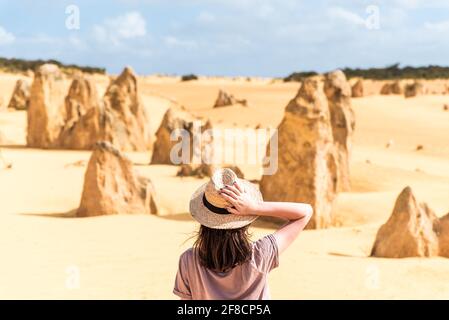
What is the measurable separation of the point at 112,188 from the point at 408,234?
4.41 m

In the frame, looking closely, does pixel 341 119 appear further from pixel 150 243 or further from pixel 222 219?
pixel 222 219

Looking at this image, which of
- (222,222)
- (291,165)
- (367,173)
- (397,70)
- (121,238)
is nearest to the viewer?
(222,222)

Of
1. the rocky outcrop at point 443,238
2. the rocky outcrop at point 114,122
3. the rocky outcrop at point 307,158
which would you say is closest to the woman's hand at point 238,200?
the rocky outcrop at point 443,238

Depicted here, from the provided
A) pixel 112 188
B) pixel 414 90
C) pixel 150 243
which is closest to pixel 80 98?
pixel 112 188

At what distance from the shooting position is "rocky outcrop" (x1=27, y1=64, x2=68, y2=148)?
19.9m

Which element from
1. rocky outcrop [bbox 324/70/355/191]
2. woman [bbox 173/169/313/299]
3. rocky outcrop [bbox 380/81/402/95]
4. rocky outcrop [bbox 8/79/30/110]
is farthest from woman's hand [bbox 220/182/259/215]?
rocky outcrop [bbox 380/81/402/95]

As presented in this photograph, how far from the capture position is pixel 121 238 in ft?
30.0

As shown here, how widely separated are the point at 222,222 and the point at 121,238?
667 cm

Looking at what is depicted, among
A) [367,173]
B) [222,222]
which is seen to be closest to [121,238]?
[222,222]

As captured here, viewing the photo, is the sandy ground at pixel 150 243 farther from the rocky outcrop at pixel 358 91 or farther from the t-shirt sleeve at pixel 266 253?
the rocky outcrop at pixel 358 91

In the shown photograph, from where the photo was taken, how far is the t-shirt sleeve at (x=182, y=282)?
9.02 feet

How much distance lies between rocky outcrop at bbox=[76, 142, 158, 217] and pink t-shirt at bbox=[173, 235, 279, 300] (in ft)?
→ 26.6

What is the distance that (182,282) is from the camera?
276 cm
